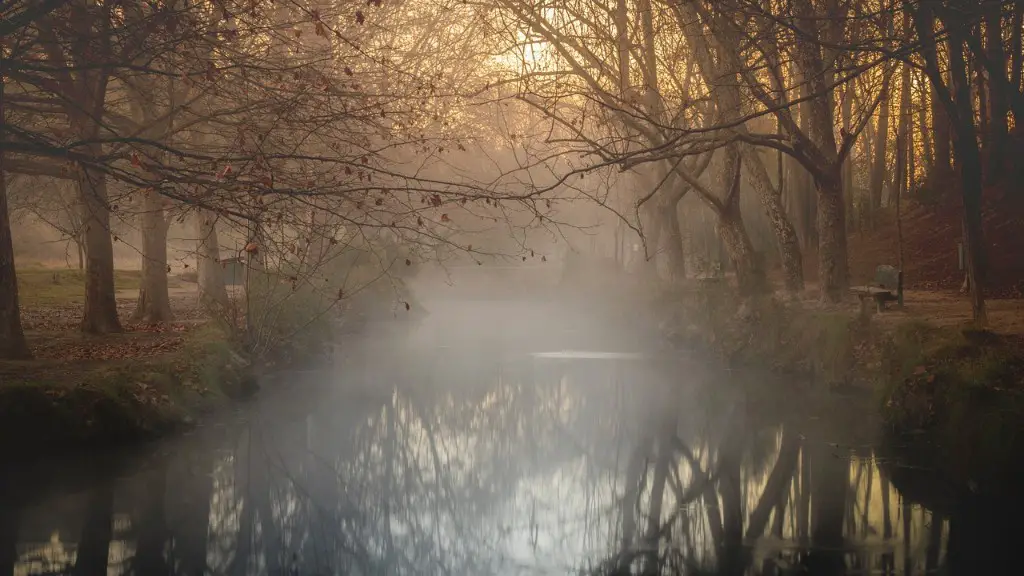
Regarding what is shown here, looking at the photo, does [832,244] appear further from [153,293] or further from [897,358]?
[153,293]

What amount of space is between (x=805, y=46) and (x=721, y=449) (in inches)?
228

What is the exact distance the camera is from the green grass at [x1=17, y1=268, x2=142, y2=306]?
30422mm

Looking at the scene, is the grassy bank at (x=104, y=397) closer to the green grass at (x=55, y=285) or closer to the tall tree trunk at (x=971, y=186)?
the tall tree trunk at (x=971, y=186)

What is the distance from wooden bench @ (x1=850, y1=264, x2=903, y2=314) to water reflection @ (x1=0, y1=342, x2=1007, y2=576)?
10.6 ft

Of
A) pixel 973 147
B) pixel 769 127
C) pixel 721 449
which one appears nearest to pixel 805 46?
pixel 973 147

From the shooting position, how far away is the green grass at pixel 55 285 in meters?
30.4

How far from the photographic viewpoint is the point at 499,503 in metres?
12.2

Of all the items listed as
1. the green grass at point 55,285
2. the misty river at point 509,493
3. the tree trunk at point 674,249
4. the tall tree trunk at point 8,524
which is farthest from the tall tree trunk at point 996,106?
the green grass at point 55,285

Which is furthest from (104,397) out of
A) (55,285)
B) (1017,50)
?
(55,285)

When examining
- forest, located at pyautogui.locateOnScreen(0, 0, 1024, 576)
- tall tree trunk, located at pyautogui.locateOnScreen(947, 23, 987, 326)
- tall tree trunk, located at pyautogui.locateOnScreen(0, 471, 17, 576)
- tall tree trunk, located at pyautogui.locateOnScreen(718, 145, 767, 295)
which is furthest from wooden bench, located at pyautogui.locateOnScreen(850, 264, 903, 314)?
tall tree trunk, located at pyautogui.locateOnScreen(0, 471, 17, 576)

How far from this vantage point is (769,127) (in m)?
33.7

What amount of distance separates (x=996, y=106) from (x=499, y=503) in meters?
17.7

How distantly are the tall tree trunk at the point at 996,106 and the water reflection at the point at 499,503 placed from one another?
320 inches

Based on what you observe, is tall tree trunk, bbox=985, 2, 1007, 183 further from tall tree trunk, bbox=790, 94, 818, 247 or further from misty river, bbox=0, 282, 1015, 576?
misty river, bbox=0, 282, 1015, 576
